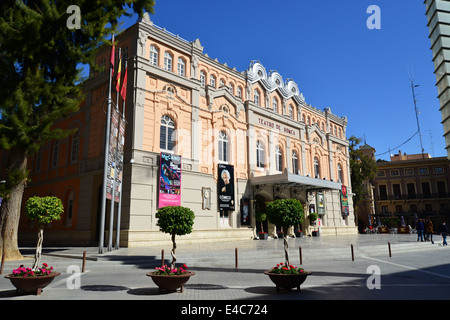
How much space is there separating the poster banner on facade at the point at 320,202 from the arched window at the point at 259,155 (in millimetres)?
9502

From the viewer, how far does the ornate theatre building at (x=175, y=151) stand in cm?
2203

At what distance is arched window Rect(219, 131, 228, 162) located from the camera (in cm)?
2811

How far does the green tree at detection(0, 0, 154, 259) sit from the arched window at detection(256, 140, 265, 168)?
1841cm

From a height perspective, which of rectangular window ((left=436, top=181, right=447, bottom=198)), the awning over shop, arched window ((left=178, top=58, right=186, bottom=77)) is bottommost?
the awning over shop

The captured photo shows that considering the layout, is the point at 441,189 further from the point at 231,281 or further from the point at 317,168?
the point at 231,281

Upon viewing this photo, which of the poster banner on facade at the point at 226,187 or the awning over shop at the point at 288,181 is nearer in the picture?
the poster banner on facade at the point at 226,187

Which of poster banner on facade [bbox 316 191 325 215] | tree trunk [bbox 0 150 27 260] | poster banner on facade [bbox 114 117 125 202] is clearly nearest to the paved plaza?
tree trunk [bbox 0 150 27 260]

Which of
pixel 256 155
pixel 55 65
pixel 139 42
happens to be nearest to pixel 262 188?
pixel 256 155

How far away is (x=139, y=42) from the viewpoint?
23219mm

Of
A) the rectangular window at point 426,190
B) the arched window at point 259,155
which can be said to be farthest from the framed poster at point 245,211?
the rectangular window at point 426,190

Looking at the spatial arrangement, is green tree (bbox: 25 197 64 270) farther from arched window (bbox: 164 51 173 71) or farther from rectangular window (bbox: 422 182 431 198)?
rectangular window (bbox: 422 182 431 198)

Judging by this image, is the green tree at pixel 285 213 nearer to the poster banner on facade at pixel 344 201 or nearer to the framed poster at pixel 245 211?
the framed poster at pixel 245 211

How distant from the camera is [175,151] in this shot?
24.2 meters

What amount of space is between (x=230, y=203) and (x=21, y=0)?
19.3m
